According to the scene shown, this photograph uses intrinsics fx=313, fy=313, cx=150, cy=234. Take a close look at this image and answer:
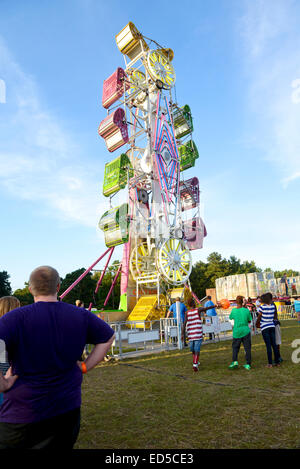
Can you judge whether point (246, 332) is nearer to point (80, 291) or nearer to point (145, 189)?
point (145, 189)

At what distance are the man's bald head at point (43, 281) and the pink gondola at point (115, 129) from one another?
62.2 ft

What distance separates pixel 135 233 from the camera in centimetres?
1920

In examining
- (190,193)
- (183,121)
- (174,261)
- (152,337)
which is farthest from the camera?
(183,121)

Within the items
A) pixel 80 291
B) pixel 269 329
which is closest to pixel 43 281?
pixel 269 329

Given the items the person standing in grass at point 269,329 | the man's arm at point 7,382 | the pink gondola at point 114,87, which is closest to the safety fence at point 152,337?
the person standing in grass at point 269,329

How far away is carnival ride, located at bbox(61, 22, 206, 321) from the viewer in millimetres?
18344

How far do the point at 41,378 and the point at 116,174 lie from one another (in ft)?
60.0

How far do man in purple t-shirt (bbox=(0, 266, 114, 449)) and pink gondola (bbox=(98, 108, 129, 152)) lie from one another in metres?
19.2

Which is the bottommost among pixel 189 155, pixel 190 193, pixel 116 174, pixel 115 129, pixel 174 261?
pixel 174 261

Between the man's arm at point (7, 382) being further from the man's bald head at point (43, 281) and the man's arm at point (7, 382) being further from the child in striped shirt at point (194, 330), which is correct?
the child in striped shirt at point (194, 330)

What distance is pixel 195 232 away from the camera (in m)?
23.2

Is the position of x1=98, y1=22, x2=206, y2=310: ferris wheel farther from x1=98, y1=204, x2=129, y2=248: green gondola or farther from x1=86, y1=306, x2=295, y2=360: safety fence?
x1=86, y1=306, x2=295, y2=360: safety fence
